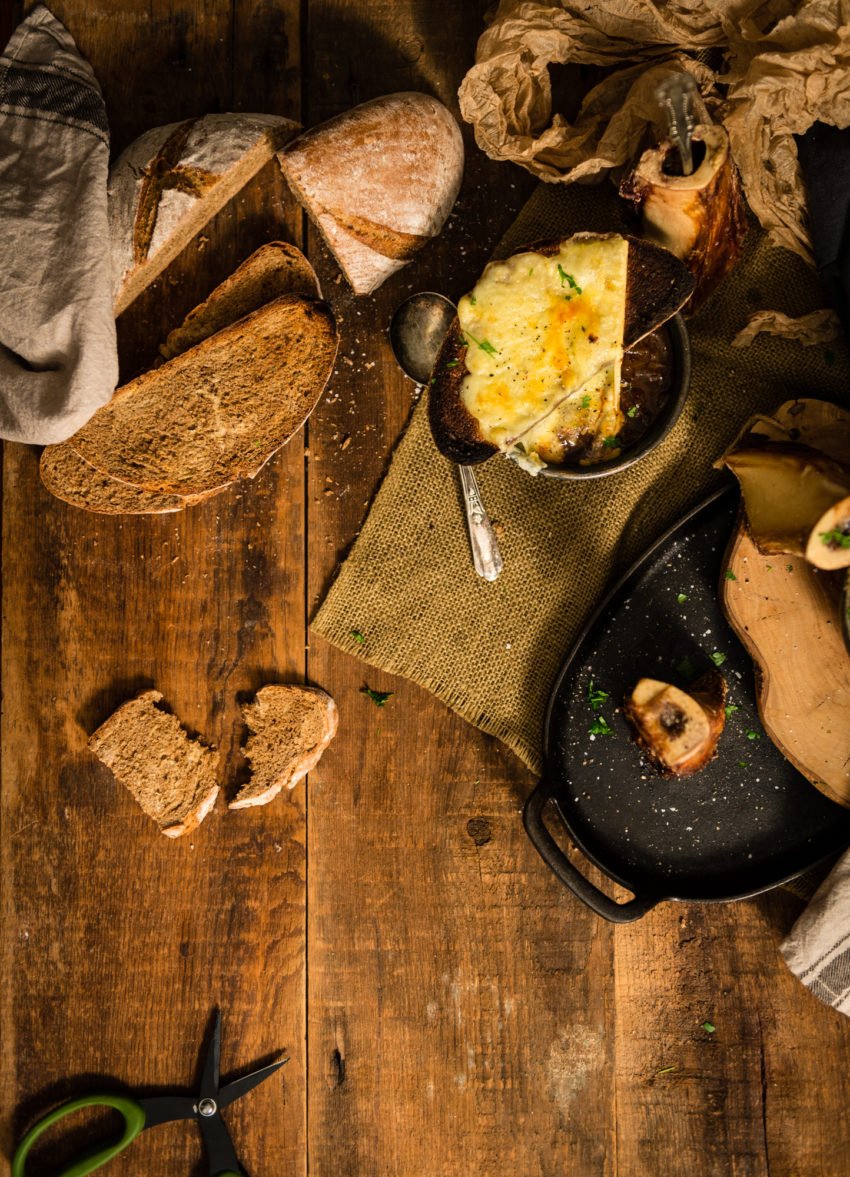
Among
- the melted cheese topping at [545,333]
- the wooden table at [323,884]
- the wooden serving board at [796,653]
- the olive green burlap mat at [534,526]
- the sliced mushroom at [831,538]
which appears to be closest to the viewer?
the sliced mushroom at [831,538]

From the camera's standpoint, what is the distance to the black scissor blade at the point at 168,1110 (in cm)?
238

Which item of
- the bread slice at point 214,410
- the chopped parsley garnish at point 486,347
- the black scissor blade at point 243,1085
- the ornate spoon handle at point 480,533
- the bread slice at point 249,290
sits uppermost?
the chopped parsley garnish at point 486,347

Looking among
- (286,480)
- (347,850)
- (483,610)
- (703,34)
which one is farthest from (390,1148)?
(703,34)

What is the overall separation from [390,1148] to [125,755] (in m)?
1.27

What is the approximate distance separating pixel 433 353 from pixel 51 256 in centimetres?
95

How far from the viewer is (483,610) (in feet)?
7.64

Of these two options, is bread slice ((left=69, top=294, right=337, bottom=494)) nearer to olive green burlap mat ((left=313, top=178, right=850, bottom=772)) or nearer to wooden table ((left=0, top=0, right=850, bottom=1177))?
wooden table ((left=0, top=0, right=850, bottom=1177))

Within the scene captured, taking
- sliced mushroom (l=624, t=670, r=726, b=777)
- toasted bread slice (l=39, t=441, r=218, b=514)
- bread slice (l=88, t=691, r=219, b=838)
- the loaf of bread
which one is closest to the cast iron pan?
sliced mushroom (l=624, t=670, r=726, b=777)

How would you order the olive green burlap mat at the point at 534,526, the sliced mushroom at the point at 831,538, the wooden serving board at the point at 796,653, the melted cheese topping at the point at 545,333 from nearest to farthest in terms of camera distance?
the sliced mushroom at the point at 831,538
the melted cheese topping at the point at 545,333
the wooden serving board at the point at 796,653
the olive green burlap mat at the point at 534,526

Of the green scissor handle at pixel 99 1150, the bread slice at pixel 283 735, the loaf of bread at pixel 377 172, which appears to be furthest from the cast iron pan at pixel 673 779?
the green scissor handle at pixel 99 1150

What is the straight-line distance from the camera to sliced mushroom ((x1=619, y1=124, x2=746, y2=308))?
1.94 meters

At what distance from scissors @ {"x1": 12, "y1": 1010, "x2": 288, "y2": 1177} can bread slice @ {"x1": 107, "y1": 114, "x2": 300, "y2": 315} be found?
2.03 m

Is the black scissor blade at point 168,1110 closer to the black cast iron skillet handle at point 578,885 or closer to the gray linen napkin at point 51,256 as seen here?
the black cast iron skillet handle at point 578,885

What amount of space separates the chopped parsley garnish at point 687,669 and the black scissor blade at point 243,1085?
1478 mm
